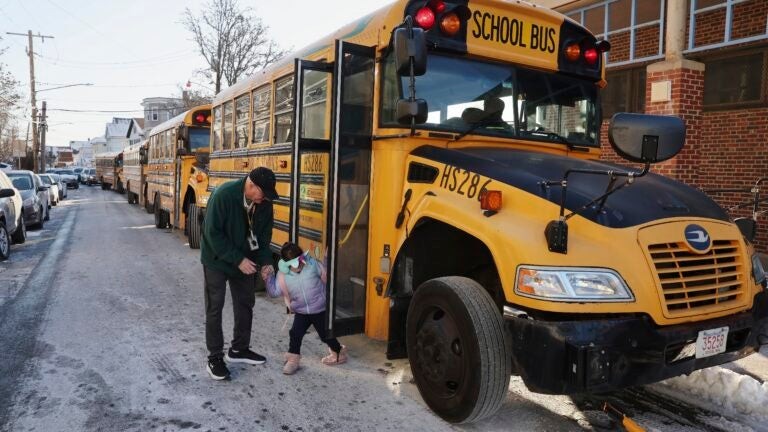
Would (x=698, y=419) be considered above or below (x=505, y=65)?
below

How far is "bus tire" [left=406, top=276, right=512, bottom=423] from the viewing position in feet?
9.78

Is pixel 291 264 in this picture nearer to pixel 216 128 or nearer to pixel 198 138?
pixel 216 128

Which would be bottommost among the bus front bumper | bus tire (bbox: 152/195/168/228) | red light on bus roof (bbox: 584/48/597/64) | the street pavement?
the street pavement

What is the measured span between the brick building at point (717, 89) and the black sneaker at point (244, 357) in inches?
272

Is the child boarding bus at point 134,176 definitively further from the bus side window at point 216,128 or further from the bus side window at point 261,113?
the bus side window at point 261,113

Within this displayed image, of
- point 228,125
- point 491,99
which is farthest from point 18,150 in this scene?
point 491,99

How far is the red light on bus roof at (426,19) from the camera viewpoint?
3.80 meters

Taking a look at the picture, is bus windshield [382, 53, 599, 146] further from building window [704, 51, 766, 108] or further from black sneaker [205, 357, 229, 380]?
building window [704, 51, 766, 108]

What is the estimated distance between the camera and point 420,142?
3900 mm

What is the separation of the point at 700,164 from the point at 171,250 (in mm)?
9123

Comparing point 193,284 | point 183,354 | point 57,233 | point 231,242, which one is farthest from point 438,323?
point 57,233

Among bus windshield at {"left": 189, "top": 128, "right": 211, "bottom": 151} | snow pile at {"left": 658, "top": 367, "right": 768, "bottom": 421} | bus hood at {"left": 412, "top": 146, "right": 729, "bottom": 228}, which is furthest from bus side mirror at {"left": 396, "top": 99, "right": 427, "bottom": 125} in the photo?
bus windshield at {"left": 189, "top": 128, "right": 211, "bottom": 151}

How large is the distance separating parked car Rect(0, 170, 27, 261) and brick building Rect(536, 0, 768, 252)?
10130 millimetres

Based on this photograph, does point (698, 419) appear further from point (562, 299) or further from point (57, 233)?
point (57, 233)
